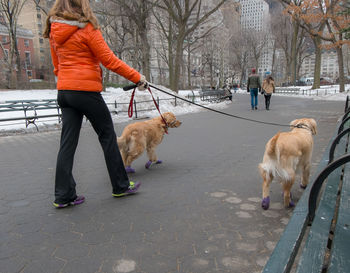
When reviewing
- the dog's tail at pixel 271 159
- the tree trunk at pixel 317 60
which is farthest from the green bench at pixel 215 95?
the dog's tail at pixel 271 159

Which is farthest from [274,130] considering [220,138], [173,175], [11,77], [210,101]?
[11,77]

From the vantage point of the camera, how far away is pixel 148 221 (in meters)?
3.11

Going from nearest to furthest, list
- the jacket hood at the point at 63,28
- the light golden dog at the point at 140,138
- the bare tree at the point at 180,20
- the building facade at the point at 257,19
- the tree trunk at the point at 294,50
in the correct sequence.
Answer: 1. the jacket hood at the point at 63,28
2. the light golden dog at the point at 140,138
3. the bare tree at the point at 180,20
4. the tree trunk at the point at 294,50
5. the building facade at the point at 257,19

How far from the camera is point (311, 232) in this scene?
1854 millimetres

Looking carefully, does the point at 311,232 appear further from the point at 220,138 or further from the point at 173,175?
the point at 220,138

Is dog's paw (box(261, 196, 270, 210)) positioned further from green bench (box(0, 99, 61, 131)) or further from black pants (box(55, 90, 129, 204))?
green bench (box(0, 99, 61, 131))

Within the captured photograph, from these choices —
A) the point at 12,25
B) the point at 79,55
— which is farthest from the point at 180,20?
the point at 12,25

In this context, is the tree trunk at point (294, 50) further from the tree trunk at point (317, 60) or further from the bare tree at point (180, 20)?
the bare tree at point (180, 20)

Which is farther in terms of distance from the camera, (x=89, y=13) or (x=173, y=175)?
(x=173, y=175)

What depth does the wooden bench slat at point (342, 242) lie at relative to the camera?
155 centimetres

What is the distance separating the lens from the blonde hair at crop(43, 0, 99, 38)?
2.98 meters

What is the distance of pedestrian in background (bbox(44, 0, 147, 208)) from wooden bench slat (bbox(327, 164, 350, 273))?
245 centimetres

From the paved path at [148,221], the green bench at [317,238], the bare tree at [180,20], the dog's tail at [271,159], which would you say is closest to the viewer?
the green bench at [317,238]

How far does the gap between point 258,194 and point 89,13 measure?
321 centimetres
